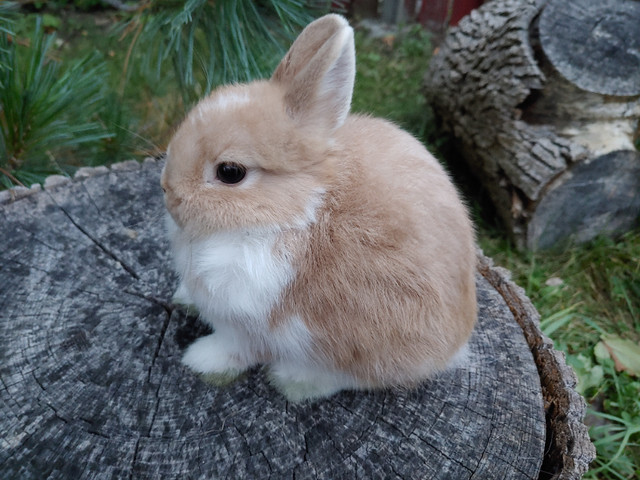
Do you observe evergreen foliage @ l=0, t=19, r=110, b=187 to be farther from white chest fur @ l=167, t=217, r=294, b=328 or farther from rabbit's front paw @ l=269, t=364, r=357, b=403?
rabbit's front paw @ l=269, t=364, r=357, b=403

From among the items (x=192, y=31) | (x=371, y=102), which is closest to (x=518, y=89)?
(x=371, y=102)

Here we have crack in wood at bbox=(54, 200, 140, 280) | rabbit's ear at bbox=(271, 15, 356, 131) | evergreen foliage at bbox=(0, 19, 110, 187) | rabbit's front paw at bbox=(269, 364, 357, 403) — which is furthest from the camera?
evergreen foliage at bbox=(0, 19, 110, 187)

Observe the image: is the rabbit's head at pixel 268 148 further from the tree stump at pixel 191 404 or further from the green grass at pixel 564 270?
the green grass at pixel 564 270

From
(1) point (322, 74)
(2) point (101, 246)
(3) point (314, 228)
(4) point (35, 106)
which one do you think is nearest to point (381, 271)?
(3) point (314, 228)

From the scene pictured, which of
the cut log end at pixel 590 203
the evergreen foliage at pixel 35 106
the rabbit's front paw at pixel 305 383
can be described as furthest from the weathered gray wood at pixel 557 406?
the evergreen foliage at pixel 35 106

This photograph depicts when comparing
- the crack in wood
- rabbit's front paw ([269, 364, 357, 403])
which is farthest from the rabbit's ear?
the crack in wood

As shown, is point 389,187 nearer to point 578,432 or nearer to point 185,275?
point 185,275

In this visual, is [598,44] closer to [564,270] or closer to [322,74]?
[564,270]
